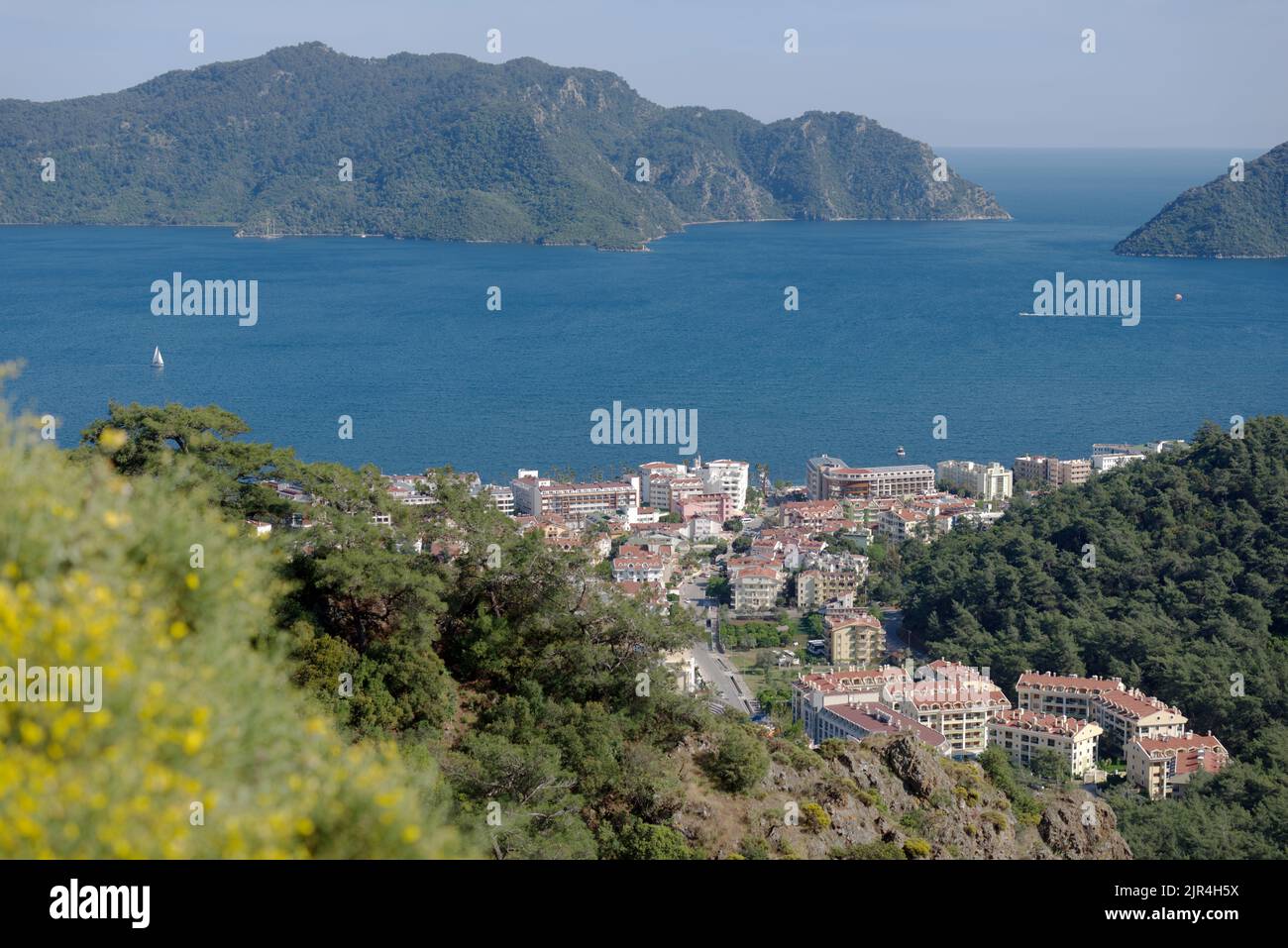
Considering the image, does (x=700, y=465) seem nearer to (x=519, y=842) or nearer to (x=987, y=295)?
(x=519, y=842)

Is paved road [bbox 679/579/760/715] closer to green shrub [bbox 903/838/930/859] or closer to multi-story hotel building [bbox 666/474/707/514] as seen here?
multi-story hotel building [bbox 666/474/707/514]

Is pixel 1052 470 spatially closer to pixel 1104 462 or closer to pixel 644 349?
pixel 1104 462

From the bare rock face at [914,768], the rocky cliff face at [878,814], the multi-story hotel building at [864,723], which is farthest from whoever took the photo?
the multi-story hotel building at [864,723]

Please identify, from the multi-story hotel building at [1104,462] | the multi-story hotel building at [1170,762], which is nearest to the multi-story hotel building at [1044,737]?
the multi-story hotel building at [1170,762]

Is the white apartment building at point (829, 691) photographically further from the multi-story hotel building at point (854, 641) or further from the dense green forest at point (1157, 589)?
the dense green forest at point (1157, 589)

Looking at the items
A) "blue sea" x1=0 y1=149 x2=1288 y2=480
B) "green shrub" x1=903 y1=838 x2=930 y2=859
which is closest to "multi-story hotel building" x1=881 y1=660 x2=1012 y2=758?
"green shrub" x1=903 y1=838 x2=930 y2=859
